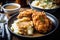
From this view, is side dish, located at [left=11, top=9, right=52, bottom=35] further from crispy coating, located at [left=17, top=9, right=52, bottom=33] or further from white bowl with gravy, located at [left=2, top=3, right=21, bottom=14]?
white bowl with gravy, located at [left=2, top=3, right=21, bottom=14]

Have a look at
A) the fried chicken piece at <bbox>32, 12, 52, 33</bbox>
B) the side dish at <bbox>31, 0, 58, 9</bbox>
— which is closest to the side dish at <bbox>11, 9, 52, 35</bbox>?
the fried chicken piece at <bbox>32, 12, 52, 33</bbox>

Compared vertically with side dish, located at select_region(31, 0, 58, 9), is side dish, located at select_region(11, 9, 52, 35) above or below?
below

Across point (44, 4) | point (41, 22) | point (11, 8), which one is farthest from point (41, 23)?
point (11, 8)

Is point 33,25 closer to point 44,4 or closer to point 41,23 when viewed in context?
point 41,23

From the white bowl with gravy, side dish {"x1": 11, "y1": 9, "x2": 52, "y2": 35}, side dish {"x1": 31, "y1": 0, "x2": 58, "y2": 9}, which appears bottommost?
side dish {"x1": 11, "y1": 9, "x2": 52, "y2": 35}

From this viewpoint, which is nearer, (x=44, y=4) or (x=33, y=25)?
(x=33, y=25)

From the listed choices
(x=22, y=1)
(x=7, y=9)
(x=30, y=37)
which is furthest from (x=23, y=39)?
(x=22, y=1)

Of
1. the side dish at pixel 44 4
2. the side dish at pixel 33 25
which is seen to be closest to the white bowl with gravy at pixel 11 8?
the side dish at pixel 44 4

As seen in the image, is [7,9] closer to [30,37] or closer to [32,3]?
[32,3]

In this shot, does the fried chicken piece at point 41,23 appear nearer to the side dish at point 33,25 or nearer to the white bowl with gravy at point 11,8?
the side dish at point 33,25

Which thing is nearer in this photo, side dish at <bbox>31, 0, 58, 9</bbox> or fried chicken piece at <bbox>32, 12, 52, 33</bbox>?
fried chicken piece at <bbox>32, 12, 52, 33</bbox>
